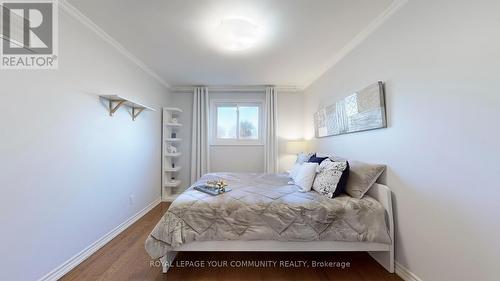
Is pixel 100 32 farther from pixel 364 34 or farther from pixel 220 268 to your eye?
pixel 364 34

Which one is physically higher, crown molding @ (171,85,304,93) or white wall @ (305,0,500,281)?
crown molding @ (171,85,304,93)

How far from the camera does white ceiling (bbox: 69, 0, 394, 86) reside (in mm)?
1959

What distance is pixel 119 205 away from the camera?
9.29ft

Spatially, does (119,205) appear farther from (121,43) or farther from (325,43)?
(325,43)

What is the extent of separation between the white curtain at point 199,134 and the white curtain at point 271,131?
4.25ft

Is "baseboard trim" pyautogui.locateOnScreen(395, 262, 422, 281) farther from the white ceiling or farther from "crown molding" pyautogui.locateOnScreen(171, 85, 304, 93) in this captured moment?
"crown molding" pyautogui.locateOnScreen(171, 85, 304, 93)

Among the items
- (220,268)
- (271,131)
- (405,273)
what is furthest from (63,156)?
(271,131)

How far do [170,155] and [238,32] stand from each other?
9.79 ft

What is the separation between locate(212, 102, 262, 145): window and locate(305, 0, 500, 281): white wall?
2.85 metres

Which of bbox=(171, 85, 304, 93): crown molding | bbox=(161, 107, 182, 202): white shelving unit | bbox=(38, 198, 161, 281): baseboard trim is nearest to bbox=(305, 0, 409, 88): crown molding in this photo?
bbox=(171, 85, 304, 93): crown molding

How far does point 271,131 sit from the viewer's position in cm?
461

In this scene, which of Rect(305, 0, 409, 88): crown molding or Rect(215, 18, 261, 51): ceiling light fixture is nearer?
Rect(305, 0, 409, 88): crown molding

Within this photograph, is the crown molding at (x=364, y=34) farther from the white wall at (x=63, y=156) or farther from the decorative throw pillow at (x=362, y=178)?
the white wall at (x=63, y=156)

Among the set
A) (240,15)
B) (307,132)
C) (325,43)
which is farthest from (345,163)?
(307,132)
